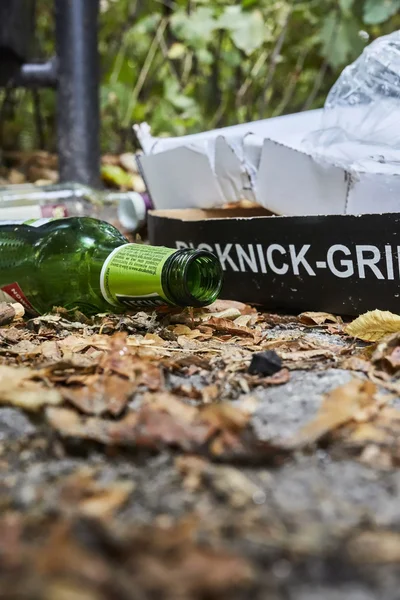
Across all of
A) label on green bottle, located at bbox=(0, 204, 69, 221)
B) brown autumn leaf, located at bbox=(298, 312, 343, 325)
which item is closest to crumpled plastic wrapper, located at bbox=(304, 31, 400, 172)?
brown autumn leaf, located at bbox=(298, 312, 343, 325)

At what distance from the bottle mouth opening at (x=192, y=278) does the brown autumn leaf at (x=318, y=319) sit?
0.50 feet

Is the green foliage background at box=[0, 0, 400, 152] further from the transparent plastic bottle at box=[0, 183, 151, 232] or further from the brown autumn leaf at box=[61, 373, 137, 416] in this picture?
the brown autumn leaf at box=[61, 373, 137, 416]

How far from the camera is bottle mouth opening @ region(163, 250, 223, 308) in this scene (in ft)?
2.94

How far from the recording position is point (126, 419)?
566 millimetres

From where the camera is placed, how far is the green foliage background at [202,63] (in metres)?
2.50

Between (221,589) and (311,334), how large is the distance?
0.65 meters

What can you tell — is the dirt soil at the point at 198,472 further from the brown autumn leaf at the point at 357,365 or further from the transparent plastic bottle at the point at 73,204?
the transparent plastic bottle at the point at 73,204

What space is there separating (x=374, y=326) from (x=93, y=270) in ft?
1.40

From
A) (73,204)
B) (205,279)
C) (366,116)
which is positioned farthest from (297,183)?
(73,204)

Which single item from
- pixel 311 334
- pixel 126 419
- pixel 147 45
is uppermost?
pixel 147 45

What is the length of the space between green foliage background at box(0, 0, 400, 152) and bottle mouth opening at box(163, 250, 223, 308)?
1.72 metres

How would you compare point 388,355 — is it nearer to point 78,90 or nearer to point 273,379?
point 273,379

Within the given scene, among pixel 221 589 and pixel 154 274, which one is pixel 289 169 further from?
pixel 221 589

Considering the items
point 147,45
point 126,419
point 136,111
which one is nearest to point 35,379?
point 126,419
